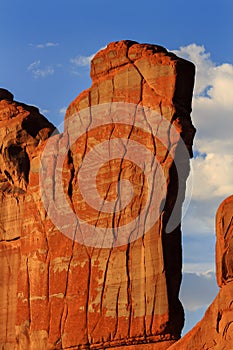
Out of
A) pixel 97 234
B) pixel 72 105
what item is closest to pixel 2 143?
pixel 72 105

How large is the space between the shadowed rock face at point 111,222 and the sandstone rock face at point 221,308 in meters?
3.45

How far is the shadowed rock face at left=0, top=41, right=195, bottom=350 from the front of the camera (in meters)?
34.8

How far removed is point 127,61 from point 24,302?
332 inches

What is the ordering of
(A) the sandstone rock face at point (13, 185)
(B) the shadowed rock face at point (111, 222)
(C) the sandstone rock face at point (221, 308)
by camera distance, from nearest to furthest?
(C) the sandstone rock face at point (221, 308), (B) the shadowed rock face at point (111, 222), (A) the sandstone rock face at point (13, 185)

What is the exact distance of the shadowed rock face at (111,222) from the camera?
34812 millimetres

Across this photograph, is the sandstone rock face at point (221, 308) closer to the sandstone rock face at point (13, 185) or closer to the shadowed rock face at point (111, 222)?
the shadowed rock face at point (111, 222)

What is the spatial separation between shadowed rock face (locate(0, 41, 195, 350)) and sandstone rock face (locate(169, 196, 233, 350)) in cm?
345

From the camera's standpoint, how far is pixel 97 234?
1438 inches

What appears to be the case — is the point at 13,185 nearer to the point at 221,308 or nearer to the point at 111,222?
the point at 111,222

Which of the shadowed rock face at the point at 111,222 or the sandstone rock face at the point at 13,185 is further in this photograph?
the sandstone rock face at the point at 13,185

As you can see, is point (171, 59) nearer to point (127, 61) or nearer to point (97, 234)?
point (127, 61)

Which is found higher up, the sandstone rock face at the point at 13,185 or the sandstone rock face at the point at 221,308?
the sandstone rock face at the point at 13,185

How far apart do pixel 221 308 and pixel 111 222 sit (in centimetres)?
702

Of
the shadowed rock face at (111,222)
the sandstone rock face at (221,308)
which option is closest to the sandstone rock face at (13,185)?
the shadowed rock face at (111,222)
